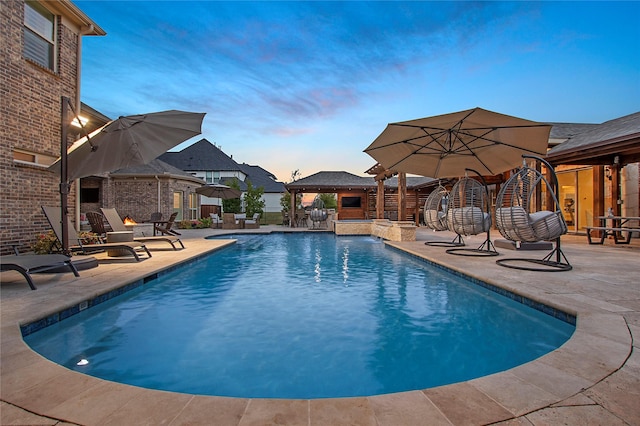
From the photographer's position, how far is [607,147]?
9.09 meters

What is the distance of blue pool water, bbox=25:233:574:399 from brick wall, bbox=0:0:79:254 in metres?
3.94

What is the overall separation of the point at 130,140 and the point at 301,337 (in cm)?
480

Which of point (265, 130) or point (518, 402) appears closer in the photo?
point (518, 402)

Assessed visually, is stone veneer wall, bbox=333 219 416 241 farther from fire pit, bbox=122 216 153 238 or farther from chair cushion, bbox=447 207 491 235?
fire pit, bbox=122 216 153 238

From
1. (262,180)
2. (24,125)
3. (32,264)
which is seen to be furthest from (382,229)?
(262,180)

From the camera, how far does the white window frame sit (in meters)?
7.36

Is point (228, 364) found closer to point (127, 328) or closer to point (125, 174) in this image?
point (127, 328)

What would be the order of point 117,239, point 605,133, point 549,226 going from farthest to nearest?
point 605,133, point 117,239, point 549,226

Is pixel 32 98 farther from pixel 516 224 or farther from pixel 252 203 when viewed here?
pixel 252 203

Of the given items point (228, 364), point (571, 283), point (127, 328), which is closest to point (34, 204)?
point (127, 328)

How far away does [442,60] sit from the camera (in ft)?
43.7

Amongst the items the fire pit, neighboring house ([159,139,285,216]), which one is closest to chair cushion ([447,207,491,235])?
the fire pit

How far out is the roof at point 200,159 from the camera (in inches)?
1243

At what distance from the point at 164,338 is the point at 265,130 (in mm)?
22738
